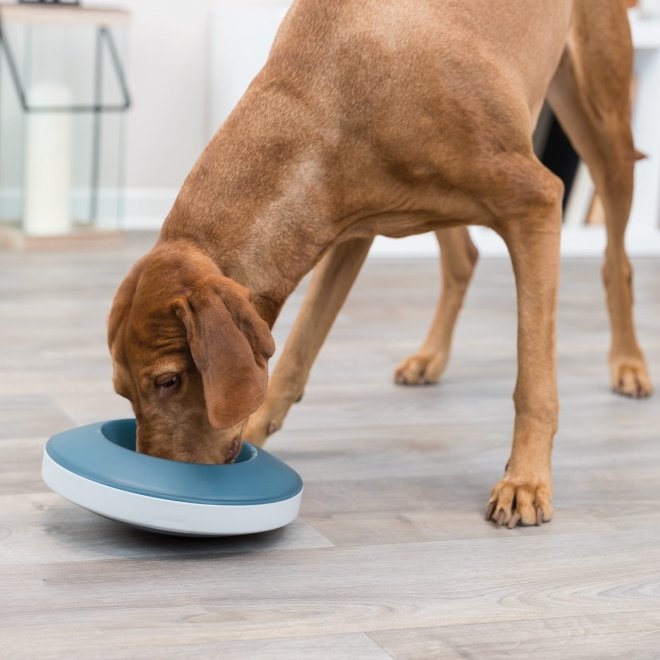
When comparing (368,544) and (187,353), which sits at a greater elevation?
(187,353)

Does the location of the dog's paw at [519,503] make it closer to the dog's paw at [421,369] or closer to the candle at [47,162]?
the dog's paw at [421,369]

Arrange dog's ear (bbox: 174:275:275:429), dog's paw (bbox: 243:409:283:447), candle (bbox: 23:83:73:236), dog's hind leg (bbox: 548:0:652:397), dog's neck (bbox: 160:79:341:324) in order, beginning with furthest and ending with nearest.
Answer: candle (bbox: 23:83:73:236)
dog's hind leg (bbox: 548:0:652:397)
dog's paw (bbox: 243:409:283:447)
dog's neck (bbox: 160:79:341:324)
dog's ear (bbox: 174:275:275:429)

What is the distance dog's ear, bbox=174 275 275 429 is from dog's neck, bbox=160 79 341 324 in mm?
169

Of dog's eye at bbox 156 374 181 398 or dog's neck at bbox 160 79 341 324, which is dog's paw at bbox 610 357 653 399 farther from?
dog's eye at bbox 156 374 181 398

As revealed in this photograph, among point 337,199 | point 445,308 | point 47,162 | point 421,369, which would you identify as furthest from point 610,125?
point 47,162

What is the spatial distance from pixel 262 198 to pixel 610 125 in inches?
46.8

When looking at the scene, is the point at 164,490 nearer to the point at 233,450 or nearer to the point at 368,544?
the point at 233,450

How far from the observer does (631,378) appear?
305cm

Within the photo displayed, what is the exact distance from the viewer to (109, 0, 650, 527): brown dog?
1.83 m

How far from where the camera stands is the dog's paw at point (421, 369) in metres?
3.08

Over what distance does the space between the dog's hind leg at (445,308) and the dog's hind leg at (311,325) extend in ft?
1.96

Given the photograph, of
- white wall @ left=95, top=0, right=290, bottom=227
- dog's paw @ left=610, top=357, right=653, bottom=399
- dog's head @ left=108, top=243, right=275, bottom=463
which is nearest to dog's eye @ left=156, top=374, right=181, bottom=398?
dog's head @ left=108, top=243, right=275, bottom=463

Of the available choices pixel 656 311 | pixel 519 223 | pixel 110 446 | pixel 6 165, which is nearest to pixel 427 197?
pixel 519 223

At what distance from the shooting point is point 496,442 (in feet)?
8.57
